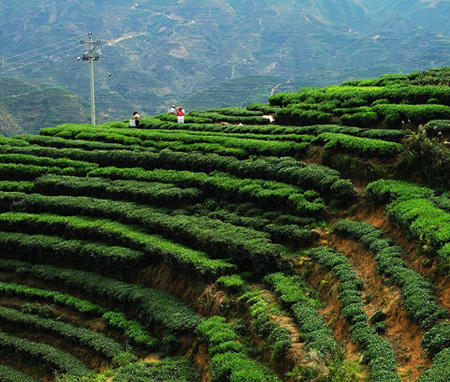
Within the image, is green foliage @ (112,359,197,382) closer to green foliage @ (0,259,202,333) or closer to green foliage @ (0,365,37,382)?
green foliage @ (0,259,202,333)

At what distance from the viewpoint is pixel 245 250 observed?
2002 cm

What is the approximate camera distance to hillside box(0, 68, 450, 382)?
14.8m

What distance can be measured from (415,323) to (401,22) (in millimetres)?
196305

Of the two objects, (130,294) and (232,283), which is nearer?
(232,283)

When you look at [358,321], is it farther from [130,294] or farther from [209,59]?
[209,59]

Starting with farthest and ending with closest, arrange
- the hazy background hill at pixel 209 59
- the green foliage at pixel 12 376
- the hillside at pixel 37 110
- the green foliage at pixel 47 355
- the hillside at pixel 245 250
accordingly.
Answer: the hazy background hill at pixel 209 59 < the hillside at pixel 37 110 < the green foliage at pixel 12 376 < the green foliage at pixel 47 355 < the hillside at pixel 245 250

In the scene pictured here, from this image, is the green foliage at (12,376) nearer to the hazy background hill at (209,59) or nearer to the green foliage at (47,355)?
the green foliage at (47,355)

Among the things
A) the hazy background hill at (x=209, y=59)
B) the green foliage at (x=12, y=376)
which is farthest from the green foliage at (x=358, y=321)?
the hazy background hill at (x=209, y=59)

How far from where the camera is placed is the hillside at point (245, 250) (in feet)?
48.5

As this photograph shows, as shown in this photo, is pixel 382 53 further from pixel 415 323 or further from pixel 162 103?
pixel 415 323

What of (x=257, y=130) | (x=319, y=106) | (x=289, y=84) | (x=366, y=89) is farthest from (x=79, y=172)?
(x=289, y=84)

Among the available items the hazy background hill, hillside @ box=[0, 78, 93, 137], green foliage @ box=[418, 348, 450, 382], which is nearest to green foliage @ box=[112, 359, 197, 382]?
green foliage @ box=[418, 348, 450, 382]

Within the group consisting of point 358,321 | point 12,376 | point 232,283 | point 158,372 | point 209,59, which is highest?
point 209,59

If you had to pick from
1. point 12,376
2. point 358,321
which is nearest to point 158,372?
point 12,376
